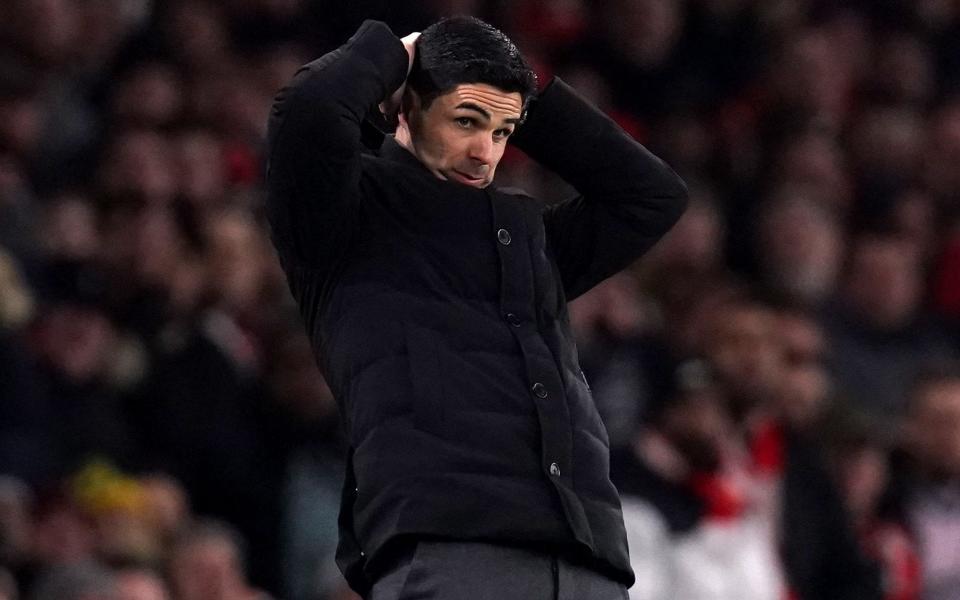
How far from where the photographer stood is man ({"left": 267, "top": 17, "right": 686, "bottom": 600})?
2.91 metres

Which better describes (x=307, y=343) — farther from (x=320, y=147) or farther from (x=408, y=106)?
(x=320, y=147)

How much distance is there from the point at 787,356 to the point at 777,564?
0.76 m

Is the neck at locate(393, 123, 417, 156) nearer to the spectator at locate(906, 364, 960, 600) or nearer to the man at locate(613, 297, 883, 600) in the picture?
the man at locate(613, 297, 883, 600)

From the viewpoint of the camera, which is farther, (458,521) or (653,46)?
(653,46)

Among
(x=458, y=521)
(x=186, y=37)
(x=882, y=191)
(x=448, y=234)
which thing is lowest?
(x=882, y=191)

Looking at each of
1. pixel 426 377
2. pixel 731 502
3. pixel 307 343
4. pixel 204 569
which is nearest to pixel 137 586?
pixel 204 569

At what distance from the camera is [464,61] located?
3059 millimetres

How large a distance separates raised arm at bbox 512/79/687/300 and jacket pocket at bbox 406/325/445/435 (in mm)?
404

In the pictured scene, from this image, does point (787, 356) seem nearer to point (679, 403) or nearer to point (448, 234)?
point (679, 403)

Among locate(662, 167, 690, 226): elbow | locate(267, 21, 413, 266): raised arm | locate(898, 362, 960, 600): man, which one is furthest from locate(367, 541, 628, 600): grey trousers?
locate(898, 362, 960, 600): man

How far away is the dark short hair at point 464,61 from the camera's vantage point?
3.06 metres

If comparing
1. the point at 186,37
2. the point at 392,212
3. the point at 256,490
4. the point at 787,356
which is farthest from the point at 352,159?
the point at 186,37

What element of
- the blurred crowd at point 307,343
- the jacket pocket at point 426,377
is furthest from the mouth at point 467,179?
the blurred crowd at point 307,343

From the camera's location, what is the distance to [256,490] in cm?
565
